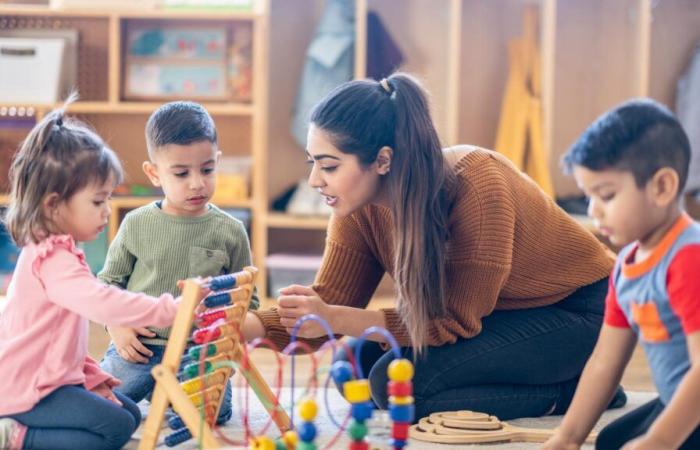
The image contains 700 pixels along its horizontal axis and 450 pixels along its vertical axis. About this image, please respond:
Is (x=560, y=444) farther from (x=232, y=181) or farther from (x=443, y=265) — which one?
(x=232, y=181)

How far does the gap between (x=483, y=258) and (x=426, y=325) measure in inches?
6.8

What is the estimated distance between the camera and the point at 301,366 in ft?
9.59

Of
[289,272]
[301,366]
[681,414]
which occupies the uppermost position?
[681,414]

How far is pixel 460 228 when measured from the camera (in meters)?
2.06

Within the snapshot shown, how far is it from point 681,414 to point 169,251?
43.4 inches

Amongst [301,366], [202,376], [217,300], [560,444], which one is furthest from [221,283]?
[301,366]

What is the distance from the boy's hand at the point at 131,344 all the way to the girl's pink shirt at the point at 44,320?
32cm

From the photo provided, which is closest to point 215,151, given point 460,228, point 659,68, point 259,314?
point 259,314

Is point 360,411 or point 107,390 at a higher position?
point 360,411

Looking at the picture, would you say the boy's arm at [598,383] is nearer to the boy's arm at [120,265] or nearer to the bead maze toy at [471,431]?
the bead maze toy at [471,431]

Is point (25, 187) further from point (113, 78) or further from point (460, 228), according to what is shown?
point (113, 78)

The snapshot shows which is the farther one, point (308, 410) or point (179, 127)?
point (179, 127)

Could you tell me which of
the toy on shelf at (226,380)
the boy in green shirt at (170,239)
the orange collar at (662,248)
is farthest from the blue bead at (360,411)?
the boy in green shirt at (170,239)

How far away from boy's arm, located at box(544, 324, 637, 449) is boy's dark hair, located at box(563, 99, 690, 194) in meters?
0.27
